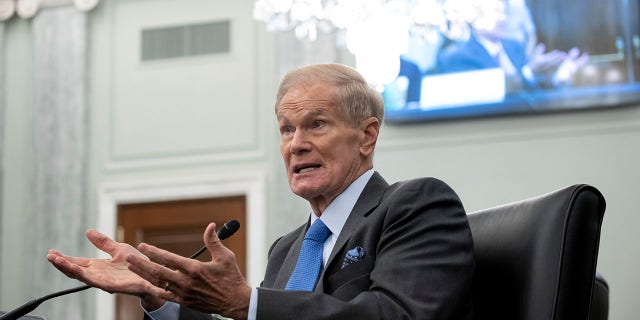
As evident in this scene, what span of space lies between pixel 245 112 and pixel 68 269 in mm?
5120

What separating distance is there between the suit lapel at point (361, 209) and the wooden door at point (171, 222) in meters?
4.62

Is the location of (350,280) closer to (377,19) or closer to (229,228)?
(229,228)

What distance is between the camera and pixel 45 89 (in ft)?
23.7

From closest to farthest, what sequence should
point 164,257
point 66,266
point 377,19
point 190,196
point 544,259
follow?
point 164,257 → point 544,259 → point 66,266 → point 377,19 → point 190,196

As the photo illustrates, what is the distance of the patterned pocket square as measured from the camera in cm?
191

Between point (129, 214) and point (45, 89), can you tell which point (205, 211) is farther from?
point (45, 89)

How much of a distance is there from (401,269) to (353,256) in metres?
0.14

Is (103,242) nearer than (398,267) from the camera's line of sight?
No

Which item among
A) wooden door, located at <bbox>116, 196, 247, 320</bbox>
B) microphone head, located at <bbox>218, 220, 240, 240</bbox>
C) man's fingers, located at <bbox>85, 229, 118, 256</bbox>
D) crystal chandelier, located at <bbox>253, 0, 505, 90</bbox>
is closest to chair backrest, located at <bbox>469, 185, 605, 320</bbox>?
microphone head, located at <bbox>218, 220, 240, 240</bbox>

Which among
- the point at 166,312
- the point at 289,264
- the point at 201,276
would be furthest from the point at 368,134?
the point at 201,276

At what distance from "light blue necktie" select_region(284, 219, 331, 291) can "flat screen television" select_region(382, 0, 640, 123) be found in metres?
3.91

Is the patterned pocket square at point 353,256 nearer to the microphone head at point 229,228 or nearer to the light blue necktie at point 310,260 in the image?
the light blue necktie at point 310,260

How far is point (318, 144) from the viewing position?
219 cm

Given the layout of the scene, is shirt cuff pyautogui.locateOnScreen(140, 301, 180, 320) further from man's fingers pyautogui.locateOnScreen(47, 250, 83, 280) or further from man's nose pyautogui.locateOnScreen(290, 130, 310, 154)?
man's nose pyautogui.locateOnScreen(290, 130, 310, 154)
